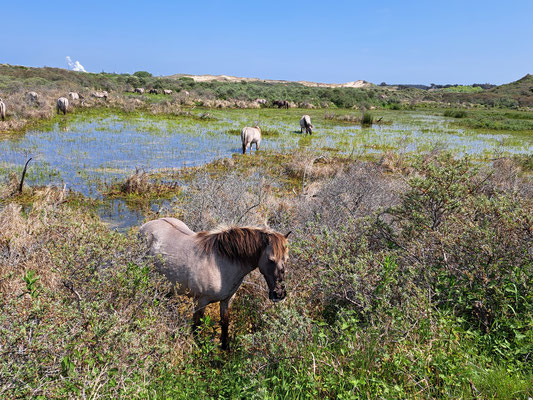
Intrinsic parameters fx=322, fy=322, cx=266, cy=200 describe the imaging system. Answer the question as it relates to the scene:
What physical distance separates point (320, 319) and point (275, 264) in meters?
0.88

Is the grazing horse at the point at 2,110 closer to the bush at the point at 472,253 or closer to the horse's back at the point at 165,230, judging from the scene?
the horse's back at the point at 165,230

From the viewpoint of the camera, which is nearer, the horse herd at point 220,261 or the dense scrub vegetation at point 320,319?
the dense scrub vegetation at point 320,319

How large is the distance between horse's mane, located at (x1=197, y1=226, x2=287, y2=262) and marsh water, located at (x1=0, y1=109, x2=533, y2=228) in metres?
4.88

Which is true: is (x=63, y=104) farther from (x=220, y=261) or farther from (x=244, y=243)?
(x=244, y=243)

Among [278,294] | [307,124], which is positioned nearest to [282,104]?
[307,124]

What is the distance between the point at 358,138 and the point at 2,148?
794 inches

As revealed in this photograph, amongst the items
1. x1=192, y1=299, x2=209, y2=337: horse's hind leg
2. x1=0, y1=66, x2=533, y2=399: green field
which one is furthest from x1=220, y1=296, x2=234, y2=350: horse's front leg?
x1=192, y1=299, x2=209, y2=337: horse's hind leg

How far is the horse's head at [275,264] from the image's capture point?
3.99 metres

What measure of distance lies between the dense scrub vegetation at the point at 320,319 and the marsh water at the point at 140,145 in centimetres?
511

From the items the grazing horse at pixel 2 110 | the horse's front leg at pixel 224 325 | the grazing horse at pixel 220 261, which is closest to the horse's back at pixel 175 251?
the grazing horse at pixel 220 261

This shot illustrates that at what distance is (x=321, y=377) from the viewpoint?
9.54 feet

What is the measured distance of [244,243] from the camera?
428cm

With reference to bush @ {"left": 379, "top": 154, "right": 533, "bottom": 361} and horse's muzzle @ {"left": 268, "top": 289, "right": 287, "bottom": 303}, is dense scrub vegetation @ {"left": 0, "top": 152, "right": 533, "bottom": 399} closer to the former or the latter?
bush @ {"left": 379, "top": 154, "right": 533, "bottom": 361}

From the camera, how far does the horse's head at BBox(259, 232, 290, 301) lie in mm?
3990
